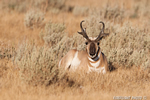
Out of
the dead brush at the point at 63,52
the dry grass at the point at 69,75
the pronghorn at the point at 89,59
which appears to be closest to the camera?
the dry grass at the point at 69,75

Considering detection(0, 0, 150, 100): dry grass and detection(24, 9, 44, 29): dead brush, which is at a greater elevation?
detection(24, 9, 44, 29): dead brush

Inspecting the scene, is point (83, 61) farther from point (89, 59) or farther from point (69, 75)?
point (69, 75)

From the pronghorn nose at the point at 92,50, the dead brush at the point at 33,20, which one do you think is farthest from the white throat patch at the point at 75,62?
the dead brush at the point at 33,20

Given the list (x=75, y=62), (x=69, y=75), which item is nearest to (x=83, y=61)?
(x=75, y=62)

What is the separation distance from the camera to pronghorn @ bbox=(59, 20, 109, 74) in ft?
19.9

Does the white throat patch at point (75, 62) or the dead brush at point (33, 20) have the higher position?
the dead brush at point (33, 20)

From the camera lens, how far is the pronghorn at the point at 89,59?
605 cm

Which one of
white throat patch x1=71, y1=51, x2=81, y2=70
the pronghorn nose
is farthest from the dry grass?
white throat patch x1=71, y1=51, x2=81, y2=70

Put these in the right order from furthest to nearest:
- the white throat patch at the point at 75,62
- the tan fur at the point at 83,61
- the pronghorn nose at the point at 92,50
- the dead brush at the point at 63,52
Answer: the white throat patch at the point at 75,62, the tan fur at the point at 83,61, the pronghorn nose at the point at 92,50, the dead brush at the point at 63,52

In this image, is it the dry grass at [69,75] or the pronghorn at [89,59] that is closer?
the dry grass at [69,75]

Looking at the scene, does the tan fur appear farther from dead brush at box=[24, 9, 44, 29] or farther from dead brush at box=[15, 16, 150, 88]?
Answer: dead brush at box=[24, 9, 44, 29]

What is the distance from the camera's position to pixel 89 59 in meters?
6.34

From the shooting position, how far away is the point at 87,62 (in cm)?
648

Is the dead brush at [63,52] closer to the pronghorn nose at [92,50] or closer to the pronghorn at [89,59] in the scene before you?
the pronghorn at [89,59]
